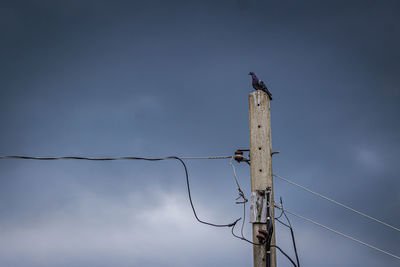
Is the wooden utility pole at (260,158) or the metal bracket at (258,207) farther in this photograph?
the metal bracket at (258,207)

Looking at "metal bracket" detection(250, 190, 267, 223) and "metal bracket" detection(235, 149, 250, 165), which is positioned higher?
"metal bracket" detection(235, 149, 250, 165)

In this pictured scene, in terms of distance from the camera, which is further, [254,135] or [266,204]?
[254,135]

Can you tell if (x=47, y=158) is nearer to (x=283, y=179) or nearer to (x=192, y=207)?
(x=192, y=207)

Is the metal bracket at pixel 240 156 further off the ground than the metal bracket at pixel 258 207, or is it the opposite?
the metal bracket at pixel 240 156

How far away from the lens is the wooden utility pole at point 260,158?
6809 millimetres

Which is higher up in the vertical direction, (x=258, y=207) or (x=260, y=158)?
(x=260, y=158)

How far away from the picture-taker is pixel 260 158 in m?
7.25

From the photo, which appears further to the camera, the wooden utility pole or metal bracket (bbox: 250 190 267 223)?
metal bracket (bbox: 250 190 267 223)

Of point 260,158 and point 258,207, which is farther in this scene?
point 260,158

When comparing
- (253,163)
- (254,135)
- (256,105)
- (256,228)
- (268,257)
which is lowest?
(268,257)

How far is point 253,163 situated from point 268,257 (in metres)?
1.65

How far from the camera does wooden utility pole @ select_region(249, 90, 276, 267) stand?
22.3ft

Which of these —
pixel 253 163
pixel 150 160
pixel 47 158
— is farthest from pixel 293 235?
pixel 47 158

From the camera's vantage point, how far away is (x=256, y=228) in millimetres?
6977
